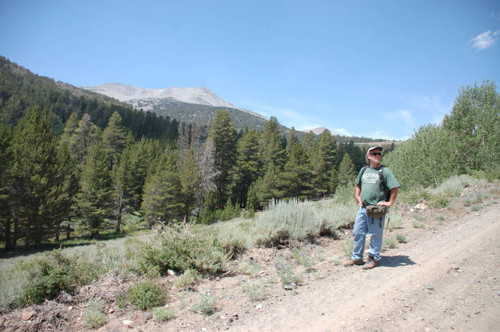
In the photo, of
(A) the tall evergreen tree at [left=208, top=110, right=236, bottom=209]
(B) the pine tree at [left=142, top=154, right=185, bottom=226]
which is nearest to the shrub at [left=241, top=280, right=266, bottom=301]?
(B) the pine tree at [left=142, top=154, right=185, bottom=226]

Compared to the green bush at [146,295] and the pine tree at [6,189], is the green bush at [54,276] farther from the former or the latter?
the pine tree at [6,189]

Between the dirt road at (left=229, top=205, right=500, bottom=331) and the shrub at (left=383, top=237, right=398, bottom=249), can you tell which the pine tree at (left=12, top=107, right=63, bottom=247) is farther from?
the shrub at (left=383, top=237, right=398, bottom=249)

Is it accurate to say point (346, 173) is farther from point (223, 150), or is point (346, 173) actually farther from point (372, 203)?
point (372, 203)

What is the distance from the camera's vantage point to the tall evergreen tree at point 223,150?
3788 cm

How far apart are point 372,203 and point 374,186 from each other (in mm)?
299

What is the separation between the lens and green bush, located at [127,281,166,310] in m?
3.19

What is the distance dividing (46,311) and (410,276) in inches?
201

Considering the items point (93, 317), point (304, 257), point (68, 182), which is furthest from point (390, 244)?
point (68, 182)

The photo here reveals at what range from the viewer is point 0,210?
2203cm

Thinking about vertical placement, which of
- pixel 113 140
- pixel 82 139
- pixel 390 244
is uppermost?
pixel 113 140

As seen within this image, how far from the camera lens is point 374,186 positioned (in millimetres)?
4098

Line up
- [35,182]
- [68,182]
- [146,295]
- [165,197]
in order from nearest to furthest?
[146,295] < [35,182] < [68,182] < [165,197]

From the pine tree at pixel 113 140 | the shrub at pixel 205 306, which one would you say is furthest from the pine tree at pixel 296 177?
the pine tree at pixel 113 140

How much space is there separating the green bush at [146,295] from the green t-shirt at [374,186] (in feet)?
11.9
